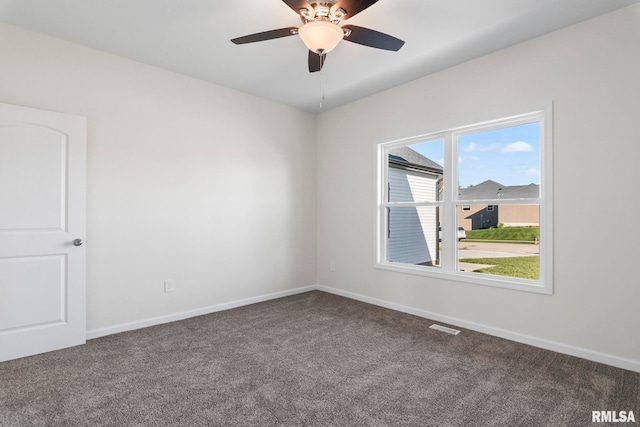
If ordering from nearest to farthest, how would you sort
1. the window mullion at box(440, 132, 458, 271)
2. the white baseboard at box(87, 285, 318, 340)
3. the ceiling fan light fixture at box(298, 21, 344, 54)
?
the ceiling fan light fixture at box(298, 21, 344, 54) → the white baseboard at box(87, 285, 318, 340) → the window mullion at box(440, 132, 458, 271)

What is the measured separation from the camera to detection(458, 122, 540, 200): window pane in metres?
3.02

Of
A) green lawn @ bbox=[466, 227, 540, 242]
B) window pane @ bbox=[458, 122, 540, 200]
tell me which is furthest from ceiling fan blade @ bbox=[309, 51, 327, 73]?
green lawn @ bbox=[466, 227, 540, 242]

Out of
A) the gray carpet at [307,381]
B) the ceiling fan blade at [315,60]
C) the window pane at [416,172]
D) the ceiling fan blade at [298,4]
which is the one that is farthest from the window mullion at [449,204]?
the ceiling fan blade at [298,4]

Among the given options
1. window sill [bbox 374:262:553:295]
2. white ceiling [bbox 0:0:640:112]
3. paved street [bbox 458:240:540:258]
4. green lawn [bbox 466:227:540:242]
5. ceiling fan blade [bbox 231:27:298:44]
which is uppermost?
white ceiling [bbox 0:0:640:112]

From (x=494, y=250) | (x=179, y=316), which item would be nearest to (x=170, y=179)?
(x=179, y=316)

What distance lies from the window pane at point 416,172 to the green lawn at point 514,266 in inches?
35.2

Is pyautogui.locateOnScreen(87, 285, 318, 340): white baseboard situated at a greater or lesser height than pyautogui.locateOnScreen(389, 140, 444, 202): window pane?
lesser

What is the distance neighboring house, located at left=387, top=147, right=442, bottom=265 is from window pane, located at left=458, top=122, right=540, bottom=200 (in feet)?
1.15

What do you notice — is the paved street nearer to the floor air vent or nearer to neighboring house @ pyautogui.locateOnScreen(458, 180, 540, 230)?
neighboring house @ pyautogui.locateOnScreen(458, 180, 540, 230)

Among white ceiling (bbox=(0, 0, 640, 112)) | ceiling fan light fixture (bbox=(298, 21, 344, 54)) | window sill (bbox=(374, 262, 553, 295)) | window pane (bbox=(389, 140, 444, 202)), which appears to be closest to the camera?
ceiling fan light fixture (bbox=(298, 21, 344, 54))

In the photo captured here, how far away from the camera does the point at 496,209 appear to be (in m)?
3.26

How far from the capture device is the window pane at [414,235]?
3.82 m

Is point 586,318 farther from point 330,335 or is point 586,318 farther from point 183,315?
point 183,315

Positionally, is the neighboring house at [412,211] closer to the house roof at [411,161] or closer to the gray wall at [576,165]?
the house roof at [411,161]
